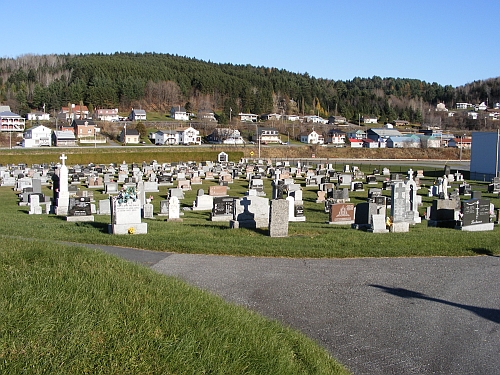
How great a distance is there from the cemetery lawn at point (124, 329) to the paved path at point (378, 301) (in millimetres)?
727

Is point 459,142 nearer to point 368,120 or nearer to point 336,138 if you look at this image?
point 336,138

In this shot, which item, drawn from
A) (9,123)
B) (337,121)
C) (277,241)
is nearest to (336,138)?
(337,121)

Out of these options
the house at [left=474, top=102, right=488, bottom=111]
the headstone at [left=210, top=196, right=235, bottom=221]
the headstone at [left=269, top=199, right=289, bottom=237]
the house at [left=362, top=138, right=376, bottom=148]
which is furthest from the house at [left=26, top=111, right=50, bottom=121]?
the house at [left=474, top=102, right=488, bottom=111]

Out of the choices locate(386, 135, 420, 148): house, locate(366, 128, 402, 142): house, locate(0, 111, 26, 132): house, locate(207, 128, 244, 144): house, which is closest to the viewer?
locate(207, 128, 244, 144): house

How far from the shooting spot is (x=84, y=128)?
90.9m

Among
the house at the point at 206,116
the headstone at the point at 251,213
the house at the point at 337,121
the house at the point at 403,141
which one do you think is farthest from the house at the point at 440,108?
the headstone at the point at 251,213

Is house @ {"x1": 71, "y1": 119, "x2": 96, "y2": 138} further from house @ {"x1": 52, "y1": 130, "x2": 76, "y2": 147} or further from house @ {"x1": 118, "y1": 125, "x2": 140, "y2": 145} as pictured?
house @ {"x1": 118, "y1": 125, "x2": 140, "y2": 145}

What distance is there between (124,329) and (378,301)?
4.18 meters

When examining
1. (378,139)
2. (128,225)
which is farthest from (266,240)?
(378,139)

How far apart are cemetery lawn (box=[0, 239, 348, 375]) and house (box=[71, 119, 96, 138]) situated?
88089mm

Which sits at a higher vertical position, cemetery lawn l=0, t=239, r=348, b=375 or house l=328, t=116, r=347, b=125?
house l=328, t=116, r=347, b=125

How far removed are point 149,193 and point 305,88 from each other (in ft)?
468

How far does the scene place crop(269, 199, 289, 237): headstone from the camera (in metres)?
12.5

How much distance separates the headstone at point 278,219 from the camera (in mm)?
12531
